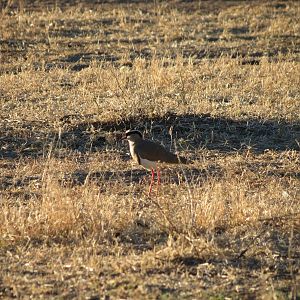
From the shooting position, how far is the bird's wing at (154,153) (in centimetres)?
886

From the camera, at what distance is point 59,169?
375 inches

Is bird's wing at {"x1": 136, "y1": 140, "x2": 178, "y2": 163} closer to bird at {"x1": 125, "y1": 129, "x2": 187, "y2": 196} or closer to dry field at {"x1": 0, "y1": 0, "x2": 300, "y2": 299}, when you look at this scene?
bird at {"x1": 125, "y1": 129, "x2": 187, "y2": 196}

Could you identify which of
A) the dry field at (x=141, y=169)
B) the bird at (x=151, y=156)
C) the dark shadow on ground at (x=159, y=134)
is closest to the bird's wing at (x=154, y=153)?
the bird at (x=151, y=156)

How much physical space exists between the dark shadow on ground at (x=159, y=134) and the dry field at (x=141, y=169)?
27 mm

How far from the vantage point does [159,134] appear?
11156 mm

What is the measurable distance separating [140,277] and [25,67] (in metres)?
9.60

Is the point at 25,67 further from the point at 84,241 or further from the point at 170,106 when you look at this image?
the point at 84,241

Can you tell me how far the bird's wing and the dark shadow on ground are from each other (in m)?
1.36

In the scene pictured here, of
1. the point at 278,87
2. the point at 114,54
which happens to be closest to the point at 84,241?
the point at 278,87

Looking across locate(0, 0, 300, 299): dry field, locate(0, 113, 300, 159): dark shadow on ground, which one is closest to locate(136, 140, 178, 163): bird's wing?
locate(0, 0, 300, 299): dry field

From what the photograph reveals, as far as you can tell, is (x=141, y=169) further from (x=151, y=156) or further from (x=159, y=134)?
(x=159, y=134)

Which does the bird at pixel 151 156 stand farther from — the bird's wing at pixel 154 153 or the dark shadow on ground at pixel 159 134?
the dark shadow on ground at pixel 159 134

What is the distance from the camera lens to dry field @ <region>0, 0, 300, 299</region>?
21.0 feet

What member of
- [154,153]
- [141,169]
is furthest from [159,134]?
[154,153]
